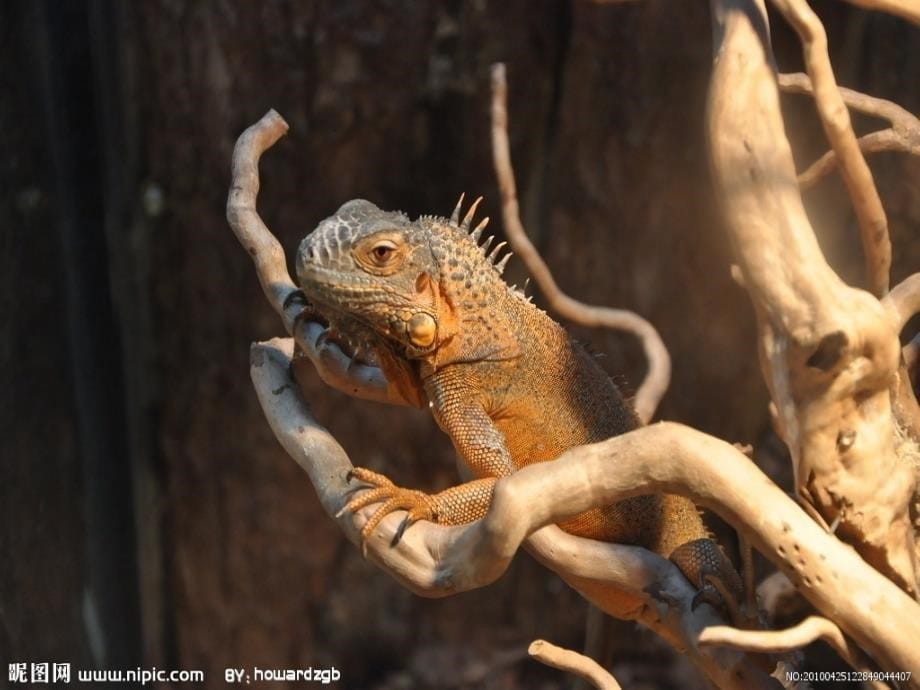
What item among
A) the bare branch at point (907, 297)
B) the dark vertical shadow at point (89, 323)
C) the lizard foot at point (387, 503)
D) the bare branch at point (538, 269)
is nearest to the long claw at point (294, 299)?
the lizard foot at point (387, 503)

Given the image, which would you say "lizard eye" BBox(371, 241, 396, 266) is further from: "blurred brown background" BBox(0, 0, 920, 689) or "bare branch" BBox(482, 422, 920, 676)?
"blurred brown background" BBox(0, 0, 920, 689)

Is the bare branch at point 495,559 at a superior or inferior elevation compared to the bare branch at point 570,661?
superior

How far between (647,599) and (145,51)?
2.41m

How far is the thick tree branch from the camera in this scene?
1433 millimetres

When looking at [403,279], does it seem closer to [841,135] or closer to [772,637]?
[841,135]

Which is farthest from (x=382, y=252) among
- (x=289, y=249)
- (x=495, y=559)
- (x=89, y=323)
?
(x=89, y=323)

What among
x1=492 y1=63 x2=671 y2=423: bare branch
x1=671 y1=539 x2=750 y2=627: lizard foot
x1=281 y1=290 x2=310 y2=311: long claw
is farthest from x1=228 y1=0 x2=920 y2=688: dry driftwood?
x1=492 y1=63 x2=671 y2=423: bare branch

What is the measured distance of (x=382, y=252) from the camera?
6.31ft

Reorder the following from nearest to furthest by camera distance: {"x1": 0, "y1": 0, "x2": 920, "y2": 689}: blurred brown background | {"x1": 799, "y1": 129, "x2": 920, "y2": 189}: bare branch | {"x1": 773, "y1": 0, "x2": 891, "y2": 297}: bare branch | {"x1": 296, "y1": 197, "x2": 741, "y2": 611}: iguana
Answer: {"x1": 773, "y1": 0, "x2": 891, "y2": 297}: bare branch → {"x1": 296, "y1": 197, "x2": 741, "y2": 611}: iguana → {"x1": 799, "y1": 129, "x2": 920, "y2": 189}: bare branch → {"x1": 0, "y1": 0, "x2": 920, "y2": 689}: blurred brown background

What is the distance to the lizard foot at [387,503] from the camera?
1670mm

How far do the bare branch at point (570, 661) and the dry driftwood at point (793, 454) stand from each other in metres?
0.24

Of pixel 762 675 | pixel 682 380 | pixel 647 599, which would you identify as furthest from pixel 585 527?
pixel 682 380

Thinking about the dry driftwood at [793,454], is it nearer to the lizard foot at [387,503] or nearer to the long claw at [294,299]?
the lizard foot at [387,503]

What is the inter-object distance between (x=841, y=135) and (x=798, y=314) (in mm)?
337
